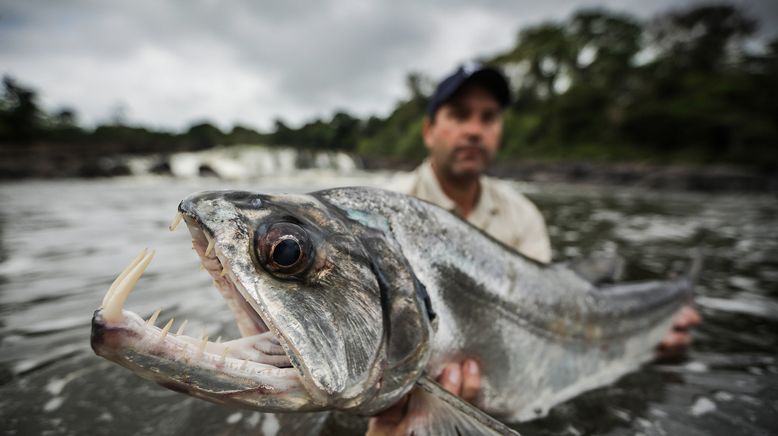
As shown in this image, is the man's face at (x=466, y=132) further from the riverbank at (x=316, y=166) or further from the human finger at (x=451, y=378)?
the riverbank at (x=316, y=166)

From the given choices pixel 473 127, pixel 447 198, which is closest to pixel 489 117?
pixel 473 127

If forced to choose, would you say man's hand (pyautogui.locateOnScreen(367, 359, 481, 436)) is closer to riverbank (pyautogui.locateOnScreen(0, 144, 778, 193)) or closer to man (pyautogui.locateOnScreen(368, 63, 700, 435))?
man (pyautogui.locateOnScreen(368, 63, 700, 435))

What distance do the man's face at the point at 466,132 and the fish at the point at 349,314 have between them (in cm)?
157

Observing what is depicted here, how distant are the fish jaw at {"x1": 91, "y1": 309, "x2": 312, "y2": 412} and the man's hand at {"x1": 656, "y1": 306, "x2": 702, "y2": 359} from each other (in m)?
3.26

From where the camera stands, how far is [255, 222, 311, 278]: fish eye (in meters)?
1.20

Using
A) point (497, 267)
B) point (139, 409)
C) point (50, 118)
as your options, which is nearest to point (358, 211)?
point (497, 267)

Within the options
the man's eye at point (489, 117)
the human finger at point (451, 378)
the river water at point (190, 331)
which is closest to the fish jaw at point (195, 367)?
the human finger at point (451, 378)

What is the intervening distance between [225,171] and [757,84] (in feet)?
152

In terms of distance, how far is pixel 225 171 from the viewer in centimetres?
2672

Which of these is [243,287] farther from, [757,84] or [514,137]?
[514,137]

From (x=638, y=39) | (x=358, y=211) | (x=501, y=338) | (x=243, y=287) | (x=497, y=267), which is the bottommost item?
(x=501, y=338)

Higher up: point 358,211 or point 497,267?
point 358,211

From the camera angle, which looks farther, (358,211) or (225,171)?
(225,171)

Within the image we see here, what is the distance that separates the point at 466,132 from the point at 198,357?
3074 mm
